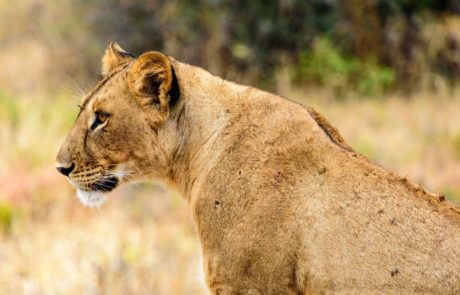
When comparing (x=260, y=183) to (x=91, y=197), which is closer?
(x=260, y=183)

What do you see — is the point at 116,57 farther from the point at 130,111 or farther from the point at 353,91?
the point at 353,91

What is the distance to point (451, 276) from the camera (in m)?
4.00

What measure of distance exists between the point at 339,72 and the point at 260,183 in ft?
33.1

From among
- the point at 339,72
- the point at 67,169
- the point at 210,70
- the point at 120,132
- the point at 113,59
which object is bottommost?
the point at 339,72

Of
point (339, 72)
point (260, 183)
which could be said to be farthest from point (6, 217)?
point (339, 72)

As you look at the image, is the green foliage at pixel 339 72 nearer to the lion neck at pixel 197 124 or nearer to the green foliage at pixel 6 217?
the green foliage at pixel 6 217

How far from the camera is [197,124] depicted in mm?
4789

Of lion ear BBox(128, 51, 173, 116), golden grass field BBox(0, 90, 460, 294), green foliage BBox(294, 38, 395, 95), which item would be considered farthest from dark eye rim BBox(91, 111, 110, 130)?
green foliage BBox(294, 38, 395, 95)

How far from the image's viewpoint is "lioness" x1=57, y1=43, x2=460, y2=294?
13.6 feet

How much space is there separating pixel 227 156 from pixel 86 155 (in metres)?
0.74

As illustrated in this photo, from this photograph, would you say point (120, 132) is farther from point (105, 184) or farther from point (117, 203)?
point (117, 203)

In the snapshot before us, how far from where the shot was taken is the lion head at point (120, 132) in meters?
4.77

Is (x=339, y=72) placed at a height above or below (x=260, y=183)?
below

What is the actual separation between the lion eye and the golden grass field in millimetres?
912
